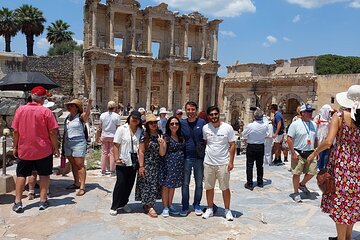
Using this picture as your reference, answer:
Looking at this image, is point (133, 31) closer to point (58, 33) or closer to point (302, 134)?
point (58, 33)

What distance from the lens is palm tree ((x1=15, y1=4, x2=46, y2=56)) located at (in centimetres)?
3853

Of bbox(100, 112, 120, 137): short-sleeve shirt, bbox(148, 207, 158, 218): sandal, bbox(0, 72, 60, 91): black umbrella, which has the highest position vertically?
bbox(0, 72, 60, 91): black umbrella

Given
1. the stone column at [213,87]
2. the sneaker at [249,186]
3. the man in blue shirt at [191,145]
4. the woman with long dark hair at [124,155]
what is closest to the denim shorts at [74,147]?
the woman with long dark hair at [124,155]

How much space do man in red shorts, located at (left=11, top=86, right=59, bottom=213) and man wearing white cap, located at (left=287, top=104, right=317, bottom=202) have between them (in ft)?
14.1

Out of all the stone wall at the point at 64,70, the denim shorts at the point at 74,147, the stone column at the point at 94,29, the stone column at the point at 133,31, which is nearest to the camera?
the denim shorts at the point at 74,147

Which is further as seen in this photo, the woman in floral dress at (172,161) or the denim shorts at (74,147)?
the denim shorts at (74,147)

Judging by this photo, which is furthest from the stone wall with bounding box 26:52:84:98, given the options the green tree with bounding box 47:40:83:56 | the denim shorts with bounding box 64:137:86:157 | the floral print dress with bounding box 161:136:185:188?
the floral print dress with bounding box 161:136:185:188

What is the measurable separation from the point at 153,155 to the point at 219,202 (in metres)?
1.88

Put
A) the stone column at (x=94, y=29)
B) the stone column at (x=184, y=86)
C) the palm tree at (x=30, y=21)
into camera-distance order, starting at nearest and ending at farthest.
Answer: the stone column at (x=94, y=29) → the stone column at (x=184, y=86) → the palm tree at (x=30, y=21)

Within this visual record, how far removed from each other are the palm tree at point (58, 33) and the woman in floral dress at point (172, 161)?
4403cm

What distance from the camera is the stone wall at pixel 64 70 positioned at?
31375mm

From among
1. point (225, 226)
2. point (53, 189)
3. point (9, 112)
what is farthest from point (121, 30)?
point (225, 226)

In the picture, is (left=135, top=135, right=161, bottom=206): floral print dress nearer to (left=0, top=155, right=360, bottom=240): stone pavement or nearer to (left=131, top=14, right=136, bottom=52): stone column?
(left=0, top=155, right=360, bottom=240): stone pavement

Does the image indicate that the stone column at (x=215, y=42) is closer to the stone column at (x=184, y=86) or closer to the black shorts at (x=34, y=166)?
the stone column at (x=184, y=86)
